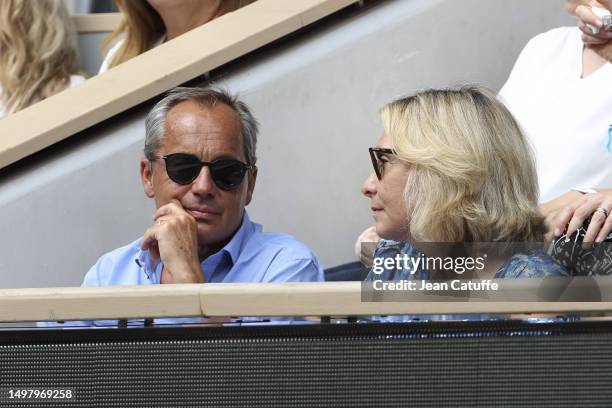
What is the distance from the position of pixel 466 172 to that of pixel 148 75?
1474 mm

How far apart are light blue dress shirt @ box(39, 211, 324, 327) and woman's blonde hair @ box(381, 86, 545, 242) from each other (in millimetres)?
427

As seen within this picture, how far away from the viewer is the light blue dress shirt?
299cm

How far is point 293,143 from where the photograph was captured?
3908 millimetres

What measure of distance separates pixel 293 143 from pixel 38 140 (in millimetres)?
807

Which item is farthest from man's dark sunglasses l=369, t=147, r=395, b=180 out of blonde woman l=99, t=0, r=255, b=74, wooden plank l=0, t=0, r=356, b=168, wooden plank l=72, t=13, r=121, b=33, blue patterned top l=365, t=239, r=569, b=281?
wooden plank l=72, t=13, r=121, b=33

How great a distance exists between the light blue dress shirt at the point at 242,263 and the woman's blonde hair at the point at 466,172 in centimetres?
43

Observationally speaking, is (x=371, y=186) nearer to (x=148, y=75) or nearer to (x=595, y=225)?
(x=595, y=225)

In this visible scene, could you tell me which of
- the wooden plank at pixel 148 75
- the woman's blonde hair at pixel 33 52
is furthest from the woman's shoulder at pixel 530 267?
the woman's blonde hair at pixel 33 52

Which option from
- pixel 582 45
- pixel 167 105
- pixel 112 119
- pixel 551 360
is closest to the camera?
pixel 551 360

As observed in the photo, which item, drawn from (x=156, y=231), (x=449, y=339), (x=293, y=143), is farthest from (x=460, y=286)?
(x=293, y=143)

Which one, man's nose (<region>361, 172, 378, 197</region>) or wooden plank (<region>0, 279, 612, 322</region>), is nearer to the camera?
wooden plank (<region>0, 279, 612, 322</region>)

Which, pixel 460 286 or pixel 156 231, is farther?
pixel 156 231

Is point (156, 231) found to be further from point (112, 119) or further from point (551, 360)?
point (551, 360)

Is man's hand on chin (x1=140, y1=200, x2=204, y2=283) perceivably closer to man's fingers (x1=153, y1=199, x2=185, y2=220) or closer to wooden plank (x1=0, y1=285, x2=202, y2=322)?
man's fingers (x1=153, y1=199, x2=185, y2=220)
